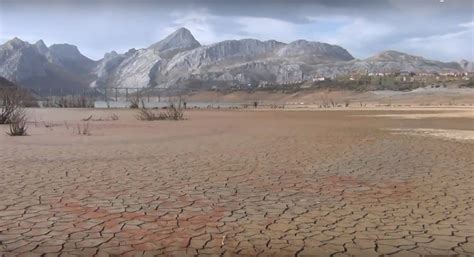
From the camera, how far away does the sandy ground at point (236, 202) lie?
544 centimetres

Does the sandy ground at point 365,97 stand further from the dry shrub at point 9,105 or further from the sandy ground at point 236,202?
the sandy ground at point 236,202

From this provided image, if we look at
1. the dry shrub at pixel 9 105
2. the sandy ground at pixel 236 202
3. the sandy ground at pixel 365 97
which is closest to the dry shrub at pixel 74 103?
the sandy ground at pixel 365 97

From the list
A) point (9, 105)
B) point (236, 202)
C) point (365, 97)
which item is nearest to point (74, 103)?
point (9, 105)

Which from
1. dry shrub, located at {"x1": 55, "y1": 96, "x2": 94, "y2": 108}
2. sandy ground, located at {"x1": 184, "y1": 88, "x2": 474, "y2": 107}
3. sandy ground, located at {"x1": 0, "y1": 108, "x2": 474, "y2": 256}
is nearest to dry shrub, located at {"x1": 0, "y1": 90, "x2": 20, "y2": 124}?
sandy ground, located at {"x1": 0, "y1": 108, "x2": 474, "y2": 256}

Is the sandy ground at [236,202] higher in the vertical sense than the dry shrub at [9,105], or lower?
lower

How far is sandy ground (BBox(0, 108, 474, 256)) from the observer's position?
5.44 metres

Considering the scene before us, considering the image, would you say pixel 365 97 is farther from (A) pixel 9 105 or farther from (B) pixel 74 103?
(A) pixel 9 105

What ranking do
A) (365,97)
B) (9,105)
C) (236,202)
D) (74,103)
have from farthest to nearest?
(365,97)
(74,103)
(9,105)
(236,202)

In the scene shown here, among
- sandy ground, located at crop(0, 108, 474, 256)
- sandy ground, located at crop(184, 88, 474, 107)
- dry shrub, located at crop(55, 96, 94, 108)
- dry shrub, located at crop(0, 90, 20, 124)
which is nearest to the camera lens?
sandy ground, located at crop(0, 108, 474, 256)

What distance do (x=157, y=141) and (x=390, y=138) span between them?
8.07m

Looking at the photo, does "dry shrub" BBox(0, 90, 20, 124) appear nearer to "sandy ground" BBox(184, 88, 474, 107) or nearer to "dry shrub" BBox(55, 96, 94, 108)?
"dry shrub" BBox(55, 96, 94, 108)

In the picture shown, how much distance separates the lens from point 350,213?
684 cm

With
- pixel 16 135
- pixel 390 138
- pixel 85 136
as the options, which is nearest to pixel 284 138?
pixel 390 138

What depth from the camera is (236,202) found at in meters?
7.49
